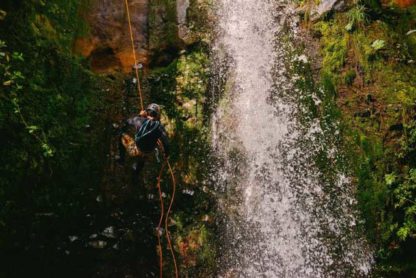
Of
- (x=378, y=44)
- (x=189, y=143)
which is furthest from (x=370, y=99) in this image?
(x=189, y=143)

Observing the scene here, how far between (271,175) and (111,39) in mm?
3206

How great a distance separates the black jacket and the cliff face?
1328mm

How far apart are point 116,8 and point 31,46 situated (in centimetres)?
161

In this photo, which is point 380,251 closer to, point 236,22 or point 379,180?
point 379,180

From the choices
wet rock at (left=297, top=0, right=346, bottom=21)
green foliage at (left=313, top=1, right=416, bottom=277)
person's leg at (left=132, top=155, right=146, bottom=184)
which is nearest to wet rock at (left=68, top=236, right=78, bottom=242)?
person's leg at (left=132, top=155, right=146, bottom=184)

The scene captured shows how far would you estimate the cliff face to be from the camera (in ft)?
17.5

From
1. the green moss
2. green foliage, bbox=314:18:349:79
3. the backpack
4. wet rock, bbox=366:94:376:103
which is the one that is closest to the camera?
the backpack

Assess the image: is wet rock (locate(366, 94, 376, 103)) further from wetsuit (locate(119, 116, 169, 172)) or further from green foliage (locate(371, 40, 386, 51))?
wetsuit (locate(119, 116, 169, 172))

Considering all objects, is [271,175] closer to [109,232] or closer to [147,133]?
[147,133]

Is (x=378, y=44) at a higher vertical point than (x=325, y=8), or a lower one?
lower

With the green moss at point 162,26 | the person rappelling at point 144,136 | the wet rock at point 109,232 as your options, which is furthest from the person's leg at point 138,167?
the green moss at point 162,26

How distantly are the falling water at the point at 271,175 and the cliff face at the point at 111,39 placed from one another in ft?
4.22

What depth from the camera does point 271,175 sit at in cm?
509

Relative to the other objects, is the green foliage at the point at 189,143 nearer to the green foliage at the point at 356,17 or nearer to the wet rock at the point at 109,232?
the wet rock at the point at 109,232
